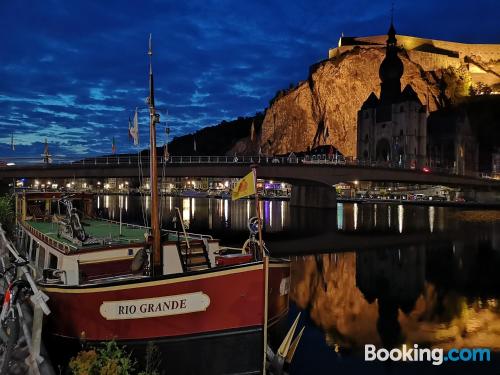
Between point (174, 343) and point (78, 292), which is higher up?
point (78, 292)

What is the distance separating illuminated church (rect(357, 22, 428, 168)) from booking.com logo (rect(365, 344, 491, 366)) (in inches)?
3918

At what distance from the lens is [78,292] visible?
12062 millimetres

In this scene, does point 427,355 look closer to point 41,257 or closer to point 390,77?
point 41,257

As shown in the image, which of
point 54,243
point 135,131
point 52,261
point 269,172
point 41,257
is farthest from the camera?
point 269,172

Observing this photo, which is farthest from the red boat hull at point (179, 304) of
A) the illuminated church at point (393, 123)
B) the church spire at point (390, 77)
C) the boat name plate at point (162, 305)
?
the church spire at point (390, 77)

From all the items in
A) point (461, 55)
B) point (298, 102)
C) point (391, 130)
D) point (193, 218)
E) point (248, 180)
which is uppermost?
point (461, 55)

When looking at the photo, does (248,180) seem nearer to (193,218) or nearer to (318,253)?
(318,253)

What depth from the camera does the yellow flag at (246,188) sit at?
34.6 feet

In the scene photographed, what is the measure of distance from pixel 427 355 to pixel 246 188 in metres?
8.80

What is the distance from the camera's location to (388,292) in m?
23.4

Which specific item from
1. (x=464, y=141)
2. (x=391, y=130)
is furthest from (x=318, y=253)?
(x=464, y=141)

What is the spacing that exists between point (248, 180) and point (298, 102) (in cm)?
14748

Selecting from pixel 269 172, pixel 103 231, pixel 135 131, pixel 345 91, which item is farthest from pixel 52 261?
pixel 345 91

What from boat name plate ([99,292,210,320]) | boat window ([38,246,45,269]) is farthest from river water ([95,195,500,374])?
boat window ([38,246,45,269])
